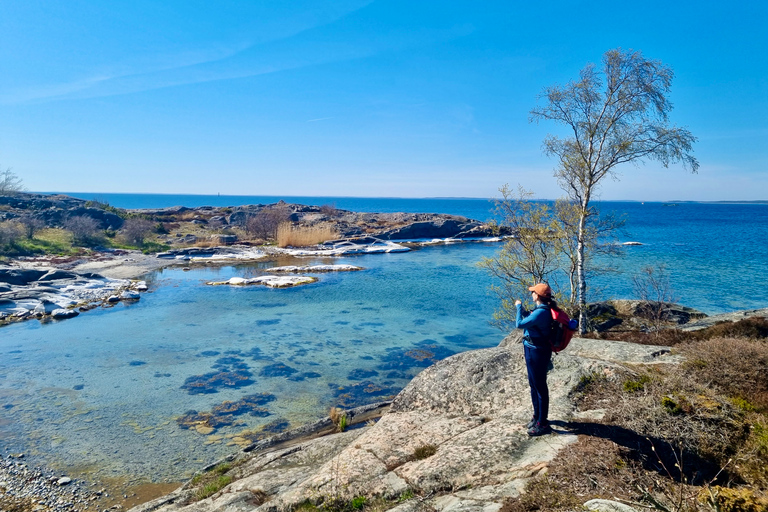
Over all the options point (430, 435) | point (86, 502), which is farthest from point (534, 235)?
point (86, 502)

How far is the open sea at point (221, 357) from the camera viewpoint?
11680 mm

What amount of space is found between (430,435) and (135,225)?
Answer: 5190 centimetres

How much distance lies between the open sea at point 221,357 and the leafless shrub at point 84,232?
1549 cm

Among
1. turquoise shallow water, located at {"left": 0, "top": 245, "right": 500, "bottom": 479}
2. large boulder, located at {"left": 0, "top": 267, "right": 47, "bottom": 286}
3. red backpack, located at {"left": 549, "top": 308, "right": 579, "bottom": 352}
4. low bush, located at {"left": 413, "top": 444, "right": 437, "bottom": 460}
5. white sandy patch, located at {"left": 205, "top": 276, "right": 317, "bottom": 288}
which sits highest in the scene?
red backpack, located at {"left": 549, "top": 308, "right": 579, "bottom": 352}

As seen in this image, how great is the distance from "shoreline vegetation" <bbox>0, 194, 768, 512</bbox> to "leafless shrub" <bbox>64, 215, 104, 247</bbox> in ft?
135

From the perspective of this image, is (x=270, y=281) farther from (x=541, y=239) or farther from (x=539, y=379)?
(x=539, y=379)

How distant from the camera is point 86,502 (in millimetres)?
9008

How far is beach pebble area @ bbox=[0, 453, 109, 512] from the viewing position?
8.80 m

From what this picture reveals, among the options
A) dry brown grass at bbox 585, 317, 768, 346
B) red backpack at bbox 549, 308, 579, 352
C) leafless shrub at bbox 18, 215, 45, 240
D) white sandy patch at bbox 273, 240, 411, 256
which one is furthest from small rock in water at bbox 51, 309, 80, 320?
dry brown grass at bbox 585, 317, 768, 346

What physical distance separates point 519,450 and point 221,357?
15.0 m

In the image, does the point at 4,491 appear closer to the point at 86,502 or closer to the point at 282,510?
the point at 86,502

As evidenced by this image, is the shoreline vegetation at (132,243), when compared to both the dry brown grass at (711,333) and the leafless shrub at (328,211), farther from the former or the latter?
the dry brown grass at (711,333)

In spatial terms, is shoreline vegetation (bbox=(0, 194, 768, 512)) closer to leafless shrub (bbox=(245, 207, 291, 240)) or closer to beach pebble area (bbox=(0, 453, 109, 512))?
beach pebble area (bbox=(0, 453, 109, 512))

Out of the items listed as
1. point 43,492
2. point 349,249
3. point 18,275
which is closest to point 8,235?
point 18,275
